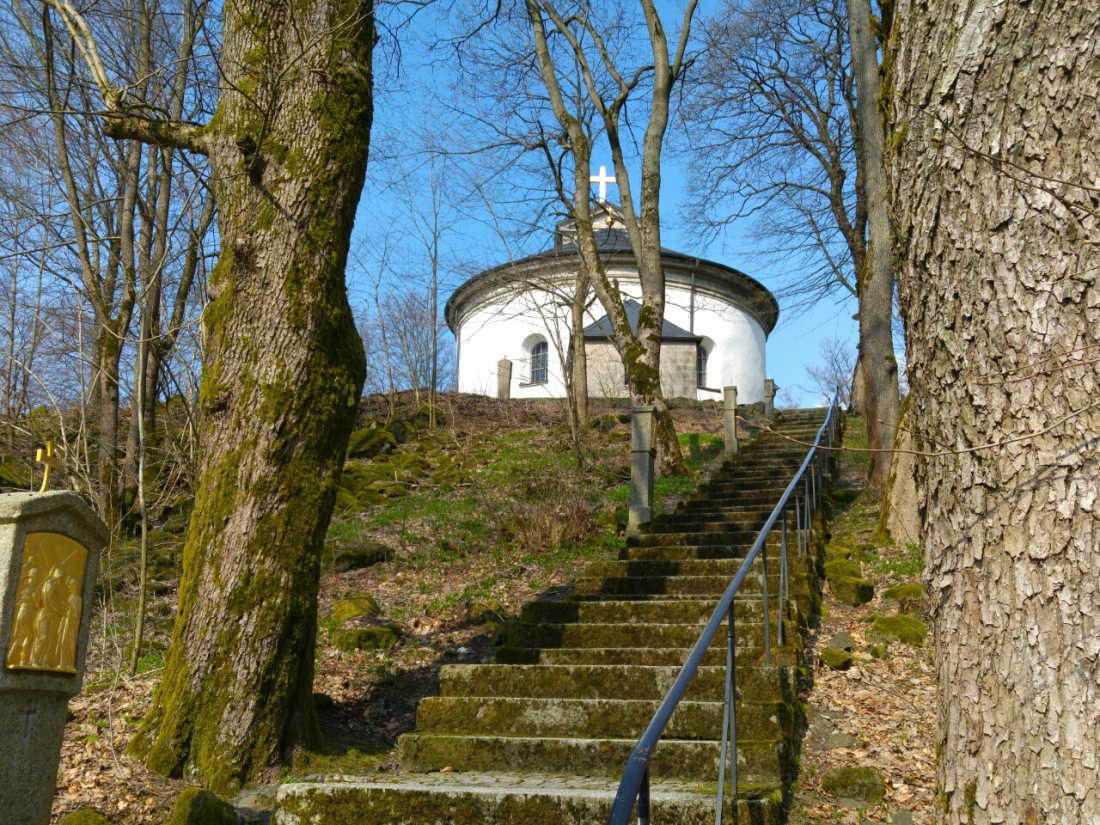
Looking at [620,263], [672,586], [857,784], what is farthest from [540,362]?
Answer: [857,784]

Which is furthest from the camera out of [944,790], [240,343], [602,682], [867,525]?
[867,525]

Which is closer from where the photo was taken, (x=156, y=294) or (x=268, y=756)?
(x=268, y=756)

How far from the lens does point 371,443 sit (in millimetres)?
18359

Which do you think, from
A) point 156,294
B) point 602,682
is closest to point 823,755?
point 602,682

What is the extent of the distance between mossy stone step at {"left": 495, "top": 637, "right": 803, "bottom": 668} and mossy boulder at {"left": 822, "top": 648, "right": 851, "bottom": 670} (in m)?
0.26

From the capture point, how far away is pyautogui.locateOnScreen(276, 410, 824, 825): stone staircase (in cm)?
482

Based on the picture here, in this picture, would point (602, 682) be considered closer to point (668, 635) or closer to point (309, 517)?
point (668, 635)

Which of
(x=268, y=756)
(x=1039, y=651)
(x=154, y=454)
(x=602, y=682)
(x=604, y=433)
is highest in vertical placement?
(x=604, y=433)

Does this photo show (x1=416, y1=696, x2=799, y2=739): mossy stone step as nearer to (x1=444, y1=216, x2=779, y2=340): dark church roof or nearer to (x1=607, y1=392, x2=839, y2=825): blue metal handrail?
(x1=607, y1=392, x2=839, y2=825): blue metal handrail

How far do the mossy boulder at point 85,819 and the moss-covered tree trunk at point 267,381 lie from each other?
0.80 metres

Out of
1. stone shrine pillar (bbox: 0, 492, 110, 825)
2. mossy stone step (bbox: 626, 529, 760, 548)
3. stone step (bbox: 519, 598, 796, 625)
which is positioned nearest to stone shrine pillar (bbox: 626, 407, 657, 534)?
mossy stone step (bbox: 626, 529, 760, 548)

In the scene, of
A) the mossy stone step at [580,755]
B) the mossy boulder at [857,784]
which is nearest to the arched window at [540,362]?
the mossy stone step at [580,755]

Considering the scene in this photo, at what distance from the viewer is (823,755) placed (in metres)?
5.70

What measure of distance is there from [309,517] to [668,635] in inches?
112
